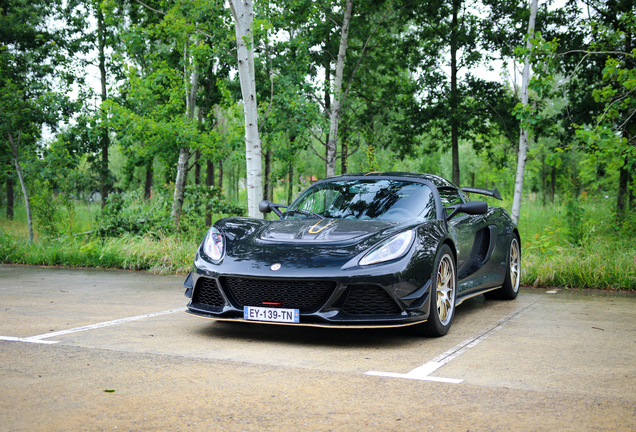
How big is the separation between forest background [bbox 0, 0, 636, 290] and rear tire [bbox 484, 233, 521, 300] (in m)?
1.54

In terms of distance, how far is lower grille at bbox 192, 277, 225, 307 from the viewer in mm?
4906

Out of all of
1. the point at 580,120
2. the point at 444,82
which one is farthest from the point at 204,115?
the point at 580,120

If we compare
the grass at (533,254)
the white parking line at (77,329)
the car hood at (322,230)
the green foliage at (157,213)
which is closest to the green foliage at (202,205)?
the green foliage at (157,213)

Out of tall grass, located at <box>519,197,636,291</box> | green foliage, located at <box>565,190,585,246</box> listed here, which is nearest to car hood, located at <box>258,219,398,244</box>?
tall grass, located at <box>519,197,636,291</box>

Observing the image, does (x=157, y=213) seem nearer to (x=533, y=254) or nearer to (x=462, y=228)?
(x=533, y=254)

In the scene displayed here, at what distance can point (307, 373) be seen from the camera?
150 inches

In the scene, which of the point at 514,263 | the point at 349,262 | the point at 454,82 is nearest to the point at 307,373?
the point at 349,262

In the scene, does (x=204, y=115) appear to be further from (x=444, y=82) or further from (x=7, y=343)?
(x=7, y=343)

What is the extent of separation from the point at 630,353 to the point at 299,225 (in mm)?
2841

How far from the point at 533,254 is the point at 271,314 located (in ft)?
22.5

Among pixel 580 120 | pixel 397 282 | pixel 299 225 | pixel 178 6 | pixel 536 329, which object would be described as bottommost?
pixel 536 329

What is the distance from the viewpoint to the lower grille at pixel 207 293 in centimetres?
491

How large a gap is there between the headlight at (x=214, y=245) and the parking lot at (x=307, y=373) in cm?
68

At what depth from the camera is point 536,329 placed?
5543mm
